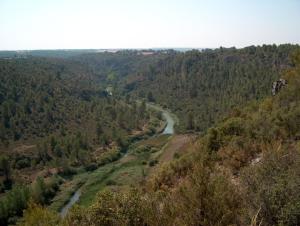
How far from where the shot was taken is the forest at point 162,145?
60.2 ft

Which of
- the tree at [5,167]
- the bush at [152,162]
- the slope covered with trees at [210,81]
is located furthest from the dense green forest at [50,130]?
the slope covered with trees at [210,81]

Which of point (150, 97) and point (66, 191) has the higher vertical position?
point (150, 97)

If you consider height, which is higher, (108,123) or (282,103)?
(282,103)

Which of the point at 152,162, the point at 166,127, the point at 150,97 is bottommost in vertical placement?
the point at 166,127

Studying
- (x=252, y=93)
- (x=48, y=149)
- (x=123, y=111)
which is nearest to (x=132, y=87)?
(x=123, y=111)

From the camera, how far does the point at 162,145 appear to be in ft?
321

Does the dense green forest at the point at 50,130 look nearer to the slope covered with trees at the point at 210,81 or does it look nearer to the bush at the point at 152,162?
the bush at the point at 152,162

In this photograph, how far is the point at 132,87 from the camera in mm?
194375

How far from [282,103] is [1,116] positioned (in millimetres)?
84123

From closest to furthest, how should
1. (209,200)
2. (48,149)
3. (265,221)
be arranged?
1. (265,221)
2. (209,200)
3. (48,149)

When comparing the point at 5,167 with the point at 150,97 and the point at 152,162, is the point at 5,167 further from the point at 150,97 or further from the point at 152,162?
the point at 150,97

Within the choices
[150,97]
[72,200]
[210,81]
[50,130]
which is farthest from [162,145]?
[150,97]

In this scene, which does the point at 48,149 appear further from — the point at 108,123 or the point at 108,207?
the point at 108,207

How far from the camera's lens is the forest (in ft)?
60.2
